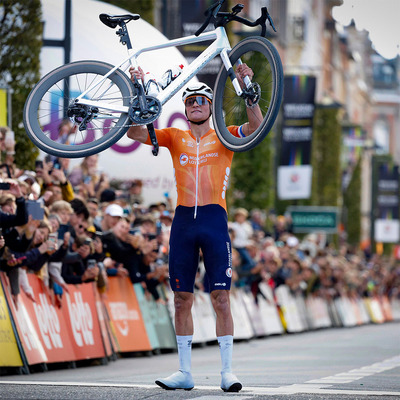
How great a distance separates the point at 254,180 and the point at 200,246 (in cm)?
2447

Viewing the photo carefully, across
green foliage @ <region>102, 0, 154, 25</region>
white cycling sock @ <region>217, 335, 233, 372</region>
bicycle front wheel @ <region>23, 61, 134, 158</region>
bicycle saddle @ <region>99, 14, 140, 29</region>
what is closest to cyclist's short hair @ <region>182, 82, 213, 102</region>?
bicycle front wheel @ <region>23, 61, 134, 158</region>

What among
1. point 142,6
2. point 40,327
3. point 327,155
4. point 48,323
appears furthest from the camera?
point 327,155

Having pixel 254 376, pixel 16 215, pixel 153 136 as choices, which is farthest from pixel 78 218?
pixel 153 136

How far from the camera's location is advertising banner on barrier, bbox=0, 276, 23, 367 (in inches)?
424

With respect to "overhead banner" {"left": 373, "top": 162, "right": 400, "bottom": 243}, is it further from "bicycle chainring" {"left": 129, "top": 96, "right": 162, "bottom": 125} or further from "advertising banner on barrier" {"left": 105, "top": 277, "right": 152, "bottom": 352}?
"bicycle chainring" {"left": 129, "top": 96, "right": 162, "bottom": 125}

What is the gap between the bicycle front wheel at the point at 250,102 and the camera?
8.15 m

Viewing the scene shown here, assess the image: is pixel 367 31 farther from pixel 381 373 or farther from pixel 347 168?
pixel 347 168

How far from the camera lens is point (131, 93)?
27.7ft

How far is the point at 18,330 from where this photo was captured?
11.2m

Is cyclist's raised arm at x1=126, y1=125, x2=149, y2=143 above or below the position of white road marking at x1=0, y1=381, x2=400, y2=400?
above

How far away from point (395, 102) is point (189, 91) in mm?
99240

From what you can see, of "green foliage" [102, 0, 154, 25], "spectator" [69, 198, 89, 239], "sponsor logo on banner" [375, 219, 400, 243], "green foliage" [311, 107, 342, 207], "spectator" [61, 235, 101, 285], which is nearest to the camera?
"spectator" [61, 235, 101, 285]

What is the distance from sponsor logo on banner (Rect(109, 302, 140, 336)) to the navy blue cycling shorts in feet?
20.2

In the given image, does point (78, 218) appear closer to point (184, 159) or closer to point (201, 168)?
point (184, 159)
